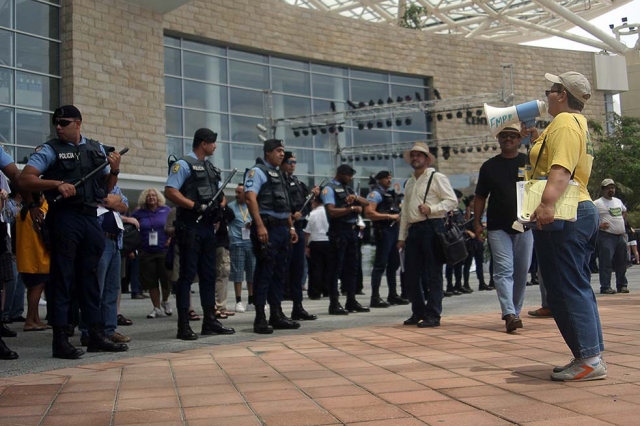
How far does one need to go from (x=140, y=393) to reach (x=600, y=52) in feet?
133

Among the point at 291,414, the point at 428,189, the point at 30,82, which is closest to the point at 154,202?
the point at 428,189

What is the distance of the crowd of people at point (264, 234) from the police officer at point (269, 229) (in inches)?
0.5

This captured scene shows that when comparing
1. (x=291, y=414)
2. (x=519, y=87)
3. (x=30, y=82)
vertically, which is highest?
(x=519, y=87)

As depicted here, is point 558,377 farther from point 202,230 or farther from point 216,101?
point 216,101

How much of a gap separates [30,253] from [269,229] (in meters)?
2.57

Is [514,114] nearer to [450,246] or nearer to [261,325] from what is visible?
[450,246]

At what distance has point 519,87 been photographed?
121 ft

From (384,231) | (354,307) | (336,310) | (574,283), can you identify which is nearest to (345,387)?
(574,283)

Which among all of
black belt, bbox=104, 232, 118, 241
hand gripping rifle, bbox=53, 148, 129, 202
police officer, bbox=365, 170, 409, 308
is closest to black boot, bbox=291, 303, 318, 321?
police officer, bbox=365, 170, 409, 308

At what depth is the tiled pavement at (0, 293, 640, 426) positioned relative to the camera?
156 inches

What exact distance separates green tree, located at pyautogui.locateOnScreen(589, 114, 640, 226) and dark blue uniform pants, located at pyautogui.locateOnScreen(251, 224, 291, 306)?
28.1 meters

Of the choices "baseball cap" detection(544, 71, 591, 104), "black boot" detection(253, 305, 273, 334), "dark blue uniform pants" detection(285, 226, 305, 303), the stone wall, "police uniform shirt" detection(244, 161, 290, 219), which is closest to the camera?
"baseball cap" detection(544, 71, 591, 104)

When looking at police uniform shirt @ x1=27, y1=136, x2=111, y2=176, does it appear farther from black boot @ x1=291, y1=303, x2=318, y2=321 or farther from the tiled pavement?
black boot @ x1=291, y1=303, x2=318, y2=321

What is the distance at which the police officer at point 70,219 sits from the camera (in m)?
6.28
